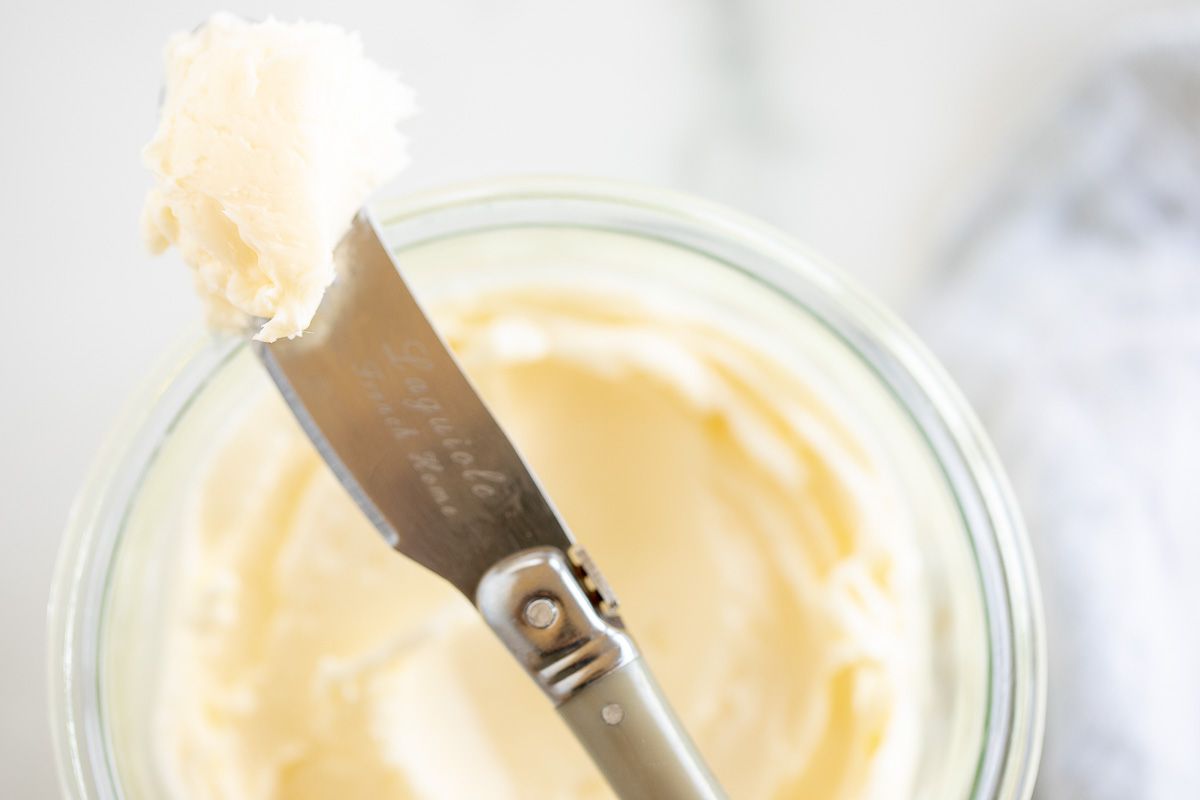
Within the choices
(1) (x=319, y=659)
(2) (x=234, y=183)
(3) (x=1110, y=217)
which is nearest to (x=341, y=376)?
(2) (x=234, y=183)

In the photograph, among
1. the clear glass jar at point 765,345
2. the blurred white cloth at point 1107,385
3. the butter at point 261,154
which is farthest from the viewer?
the blurred white cloth at point 1107,385

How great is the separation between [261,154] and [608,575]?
1.19 feet

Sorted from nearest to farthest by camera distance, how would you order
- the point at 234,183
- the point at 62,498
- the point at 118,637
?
the point at 234,183, the point at 118,637, the point at 62,498

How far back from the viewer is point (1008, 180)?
950mm

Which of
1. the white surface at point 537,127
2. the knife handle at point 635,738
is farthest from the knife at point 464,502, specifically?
the white surface at point 537,127

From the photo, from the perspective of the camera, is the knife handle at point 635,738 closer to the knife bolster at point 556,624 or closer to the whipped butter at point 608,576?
the knife bolster at point 556,624

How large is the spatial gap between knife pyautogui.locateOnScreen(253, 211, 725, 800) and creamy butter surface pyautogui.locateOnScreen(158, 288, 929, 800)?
161mm

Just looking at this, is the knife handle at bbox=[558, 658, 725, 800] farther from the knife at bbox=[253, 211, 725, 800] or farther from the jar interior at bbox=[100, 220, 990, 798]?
the jar interior at bbox=[100, 220, 990, 798]

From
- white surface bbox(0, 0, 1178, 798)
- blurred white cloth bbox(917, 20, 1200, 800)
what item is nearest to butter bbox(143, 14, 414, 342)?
white surface bbox(0, 0, 1178, 798)

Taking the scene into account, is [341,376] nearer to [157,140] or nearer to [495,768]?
[157,140]

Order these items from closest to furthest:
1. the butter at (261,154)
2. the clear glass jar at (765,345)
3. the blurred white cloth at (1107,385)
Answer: the butter at (261,154) < the clear glass jar at (765,345) < the blurred white cloth at (1107,385)

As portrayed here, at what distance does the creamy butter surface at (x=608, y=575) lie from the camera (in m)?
0.70

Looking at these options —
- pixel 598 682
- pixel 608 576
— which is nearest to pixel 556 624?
pixel 598 682

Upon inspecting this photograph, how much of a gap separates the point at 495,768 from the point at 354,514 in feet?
0.60
